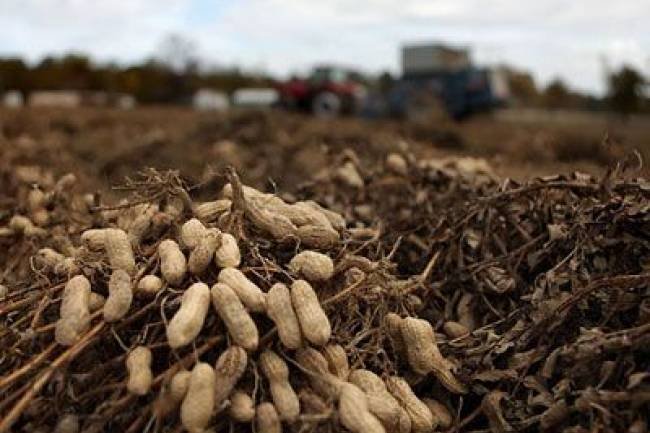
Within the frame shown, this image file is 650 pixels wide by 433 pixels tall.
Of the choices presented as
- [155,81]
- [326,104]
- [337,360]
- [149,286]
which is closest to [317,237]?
[337,360]

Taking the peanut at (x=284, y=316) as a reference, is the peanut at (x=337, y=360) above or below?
below

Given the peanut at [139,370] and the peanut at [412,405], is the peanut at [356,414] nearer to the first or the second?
the peanut at [412,405]

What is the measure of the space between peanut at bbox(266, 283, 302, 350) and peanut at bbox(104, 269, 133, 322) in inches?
16.8

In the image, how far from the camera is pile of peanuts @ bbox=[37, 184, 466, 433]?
2.55 m

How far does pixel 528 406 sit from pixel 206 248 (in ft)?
3.71

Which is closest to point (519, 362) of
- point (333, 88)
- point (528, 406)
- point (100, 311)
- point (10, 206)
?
point (528, 406)

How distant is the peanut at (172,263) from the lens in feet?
9.14

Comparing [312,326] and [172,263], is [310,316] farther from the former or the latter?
[172,263]

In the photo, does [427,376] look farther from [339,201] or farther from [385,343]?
[339,201]

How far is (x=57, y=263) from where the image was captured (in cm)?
308

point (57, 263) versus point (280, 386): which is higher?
point (57, 263)

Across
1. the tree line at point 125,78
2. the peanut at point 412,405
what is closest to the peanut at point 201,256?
the peanut at point 412,405

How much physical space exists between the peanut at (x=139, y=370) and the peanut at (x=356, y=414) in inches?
22.1

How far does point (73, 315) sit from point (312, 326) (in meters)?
0.72
